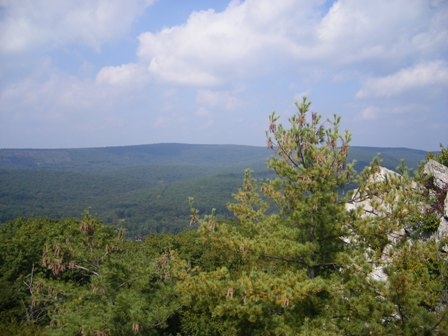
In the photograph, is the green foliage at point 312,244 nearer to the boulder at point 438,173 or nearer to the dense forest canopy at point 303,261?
the dense forest canopy at point 303,261

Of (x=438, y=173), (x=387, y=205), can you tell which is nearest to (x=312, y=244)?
(x=387, y=205)

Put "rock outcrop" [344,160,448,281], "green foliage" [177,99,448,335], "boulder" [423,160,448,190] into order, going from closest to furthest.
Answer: "green foliage" [177,99,448,335] → "rock outcrop" [344,160,448,281] → "boulder" [423,160,448,190]

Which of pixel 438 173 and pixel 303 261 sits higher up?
pixel 438 173

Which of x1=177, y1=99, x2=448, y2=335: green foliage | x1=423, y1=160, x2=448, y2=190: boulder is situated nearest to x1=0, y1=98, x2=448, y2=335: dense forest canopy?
x1=177, y1=99, x2=448, y2=335: green foliage

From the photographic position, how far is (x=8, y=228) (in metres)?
34.4

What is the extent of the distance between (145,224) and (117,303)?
168428 mm

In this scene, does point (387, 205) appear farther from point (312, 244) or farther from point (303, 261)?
point (303, 261)

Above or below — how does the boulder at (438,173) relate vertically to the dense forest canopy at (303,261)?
above

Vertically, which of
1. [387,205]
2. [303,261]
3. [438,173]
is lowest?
[303,261]

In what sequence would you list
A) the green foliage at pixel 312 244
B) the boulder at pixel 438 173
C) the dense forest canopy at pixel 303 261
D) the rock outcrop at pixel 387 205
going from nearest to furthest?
the dense forest canopy at pixel 303 261 → the green foliage at pixel 312 244 → the rock outcrop at pixel 387 205 → the boulder at pixel 438 173

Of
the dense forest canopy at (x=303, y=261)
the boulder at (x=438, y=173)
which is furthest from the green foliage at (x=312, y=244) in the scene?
the boulder at (x=438, y=173)

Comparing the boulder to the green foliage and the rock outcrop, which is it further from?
the green foliage

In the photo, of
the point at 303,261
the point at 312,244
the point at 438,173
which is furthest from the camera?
the point at 438,173

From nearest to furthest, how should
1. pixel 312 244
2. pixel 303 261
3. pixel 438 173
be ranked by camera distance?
pixel 312 244 < pixel 303 261 < pixel 438 173
